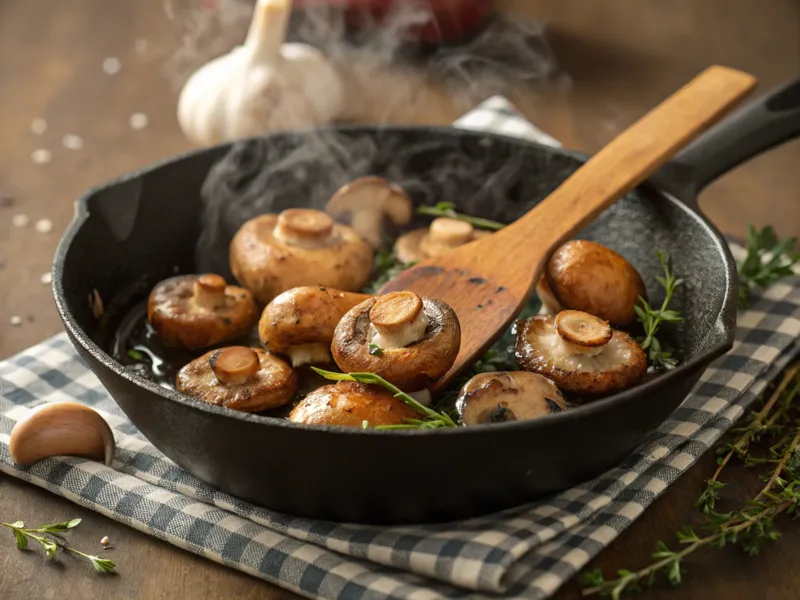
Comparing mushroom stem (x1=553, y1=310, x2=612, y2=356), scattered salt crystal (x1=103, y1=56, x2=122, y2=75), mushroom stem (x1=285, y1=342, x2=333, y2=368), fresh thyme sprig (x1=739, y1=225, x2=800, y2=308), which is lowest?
fresh thyme sprig (x1=739, y1=225, x2=800, y2=308)

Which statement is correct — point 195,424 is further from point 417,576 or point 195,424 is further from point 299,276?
point 299,276

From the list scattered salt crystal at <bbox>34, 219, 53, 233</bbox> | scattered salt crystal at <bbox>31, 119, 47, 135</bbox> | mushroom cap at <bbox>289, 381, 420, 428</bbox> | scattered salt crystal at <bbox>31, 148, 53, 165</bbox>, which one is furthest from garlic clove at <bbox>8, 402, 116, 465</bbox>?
scattered salt crystal at <bbox>31, 119, 47, 135</bbox>

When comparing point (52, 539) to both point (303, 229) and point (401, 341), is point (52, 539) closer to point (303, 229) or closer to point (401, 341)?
point (401, 341)

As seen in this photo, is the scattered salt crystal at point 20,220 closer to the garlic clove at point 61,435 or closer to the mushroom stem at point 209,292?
the mushroom stem at point 209,292

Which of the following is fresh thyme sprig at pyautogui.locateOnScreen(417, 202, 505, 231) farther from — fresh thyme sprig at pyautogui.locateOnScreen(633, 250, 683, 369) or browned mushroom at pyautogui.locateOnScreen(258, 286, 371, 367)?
browned mushroom at pyautogui.locateOnScreen(258, 286, 371, 367)

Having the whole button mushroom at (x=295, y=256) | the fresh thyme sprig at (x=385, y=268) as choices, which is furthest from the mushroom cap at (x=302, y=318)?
the fresh thyme sprig at (x=385, y=268)

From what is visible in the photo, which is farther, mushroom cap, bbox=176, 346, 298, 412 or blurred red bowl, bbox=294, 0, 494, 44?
blurred red bowl, bbox=294, 0, 494, 44

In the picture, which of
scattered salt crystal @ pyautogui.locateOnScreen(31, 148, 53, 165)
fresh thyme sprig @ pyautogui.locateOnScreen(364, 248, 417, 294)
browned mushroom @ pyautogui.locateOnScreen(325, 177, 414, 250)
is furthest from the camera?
scattered salt crystal @ pyautogui.locateOnScreen(31, 148, 53, 165)

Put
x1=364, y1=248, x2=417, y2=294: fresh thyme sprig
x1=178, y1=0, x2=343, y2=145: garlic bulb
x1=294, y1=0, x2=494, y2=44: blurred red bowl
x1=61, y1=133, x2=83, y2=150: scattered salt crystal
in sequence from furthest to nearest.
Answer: x1=294, y1=0, x2=494, y2=44: blurred red bowl → x1=61, y1=133, x2=83, y2=150: scattered salt crystal → x1=178, y1=0, x2=343, y2=145: garlic bulb → x1=364, y1=248, x2=417, y2=294: fresh thyme sprig
